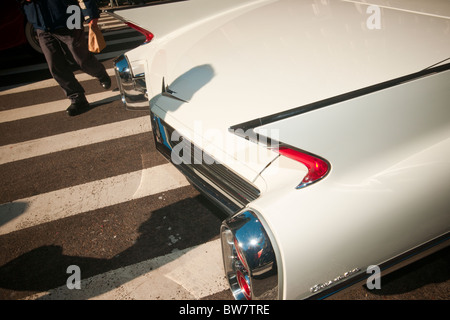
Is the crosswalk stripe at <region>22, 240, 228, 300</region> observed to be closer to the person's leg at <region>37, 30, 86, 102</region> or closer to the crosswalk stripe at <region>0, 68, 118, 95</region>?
the person's leg at <region>37, 30, 86, 102</region>

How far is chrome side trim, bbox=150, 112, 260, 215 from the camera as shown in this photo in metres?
1.55

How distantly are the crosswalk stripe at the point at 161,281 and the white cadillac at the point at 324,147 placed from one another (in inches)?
22.2

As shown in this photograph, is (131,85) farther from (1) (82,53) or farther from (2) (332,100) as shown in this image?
(1) (82,53)

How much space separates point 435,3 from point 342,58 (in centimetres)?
95

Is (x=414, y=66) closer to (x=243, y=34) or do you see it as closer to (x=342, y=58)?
(x=342, y=58)

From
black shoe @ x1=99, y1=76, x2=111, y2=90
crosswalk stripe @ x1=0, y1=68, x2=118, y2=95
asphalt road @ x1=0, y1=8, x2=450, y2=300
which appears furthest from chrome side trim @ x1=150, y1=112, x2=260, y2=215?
crosswalk stripe @ x1=0, y1=68, x2=118, y2=95

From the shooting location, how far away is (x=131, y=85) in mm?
2494

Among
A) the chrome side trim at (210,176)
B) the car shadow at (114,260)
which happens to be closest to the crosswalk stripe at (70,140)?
the car shadow at (114,260)

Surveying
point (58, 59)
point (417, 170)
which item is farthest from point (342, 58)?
point (58, 59)

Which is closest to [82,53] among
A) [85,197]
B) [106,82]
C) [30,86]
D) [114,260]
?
[106,82]

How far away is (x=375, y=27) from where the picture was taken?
1836 millimetres

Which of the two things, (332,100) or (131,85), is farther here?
(131,85)

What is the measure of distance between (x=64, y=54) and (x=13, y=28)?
2.70 m
